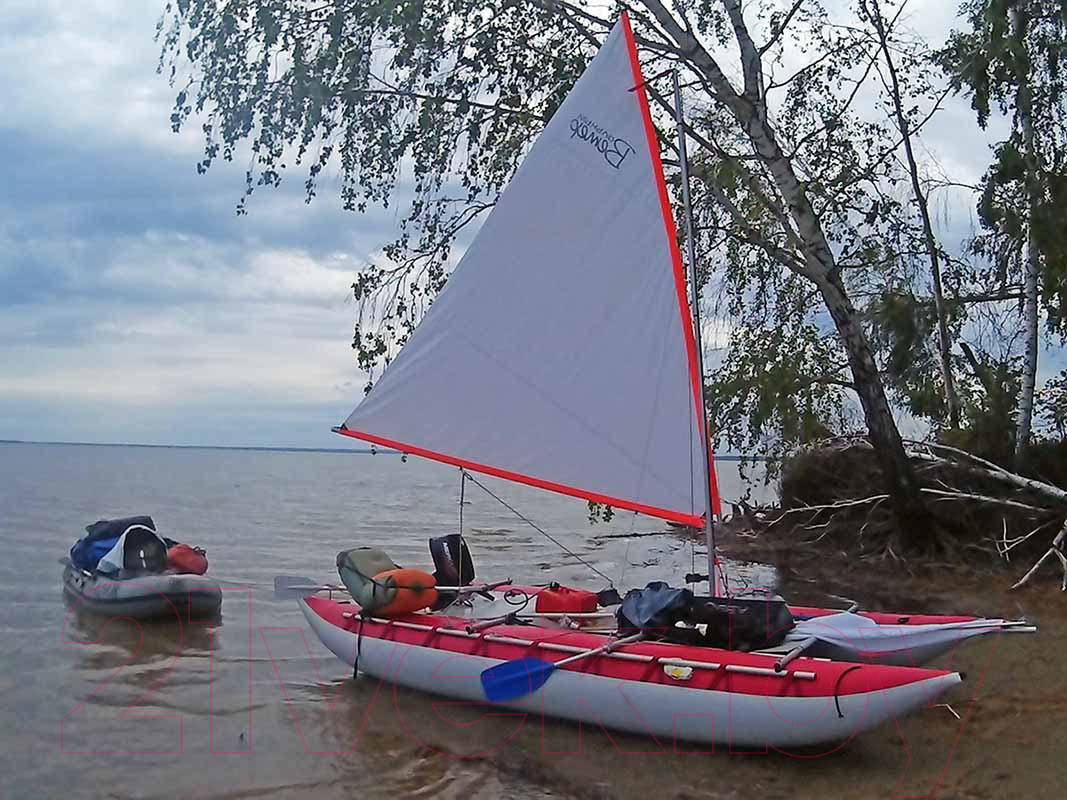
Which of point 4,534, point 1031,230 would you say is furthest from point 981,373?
point 4,534

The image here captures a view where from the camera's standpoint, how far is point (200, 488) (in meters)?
43.6

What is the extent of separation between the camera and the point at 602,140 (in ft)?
23.3

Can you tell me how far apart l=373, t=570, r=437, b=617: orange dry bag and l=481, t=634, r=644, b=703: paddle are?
1196mm

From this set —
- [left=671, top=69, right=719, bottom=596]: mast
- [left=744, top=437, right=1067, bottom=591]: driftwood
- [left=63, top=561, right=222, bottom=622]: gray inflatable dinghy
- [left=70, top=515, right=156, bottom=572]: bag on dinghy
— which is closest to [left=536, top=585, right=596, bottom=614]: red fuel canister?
[left=671, top=69, right=719, bottom=596]: mast

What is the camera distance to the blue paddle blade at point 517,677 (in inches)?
263

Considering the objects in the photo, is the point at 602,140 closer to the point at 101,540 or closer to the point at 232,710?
the point at 232,710

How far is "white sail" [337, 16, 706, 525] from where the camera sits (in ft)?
22.1

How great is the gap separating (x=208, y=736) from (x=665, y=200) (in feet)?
16.7

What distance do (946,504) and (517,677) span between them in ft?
28.1

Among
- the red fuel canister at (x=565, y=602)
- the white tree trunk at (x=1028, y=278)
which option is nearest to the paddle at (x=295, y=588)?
the red fuel canister at (x=565, y=602)

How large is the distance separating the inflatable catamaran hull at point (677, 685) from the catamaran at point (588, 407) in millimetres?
18

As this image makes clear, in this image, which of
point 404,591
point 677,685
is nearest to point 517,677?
point 677,685

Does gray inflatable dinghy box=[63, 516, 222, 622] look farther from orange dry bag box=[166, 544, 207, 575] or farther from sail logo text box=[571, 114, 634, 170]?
sail logo text box=[571, 114, 634, 170]

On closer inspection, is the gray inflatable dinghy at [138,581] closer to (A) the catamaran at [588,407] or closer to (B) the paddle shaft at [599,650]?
(A) the catamaran at [588,407]
